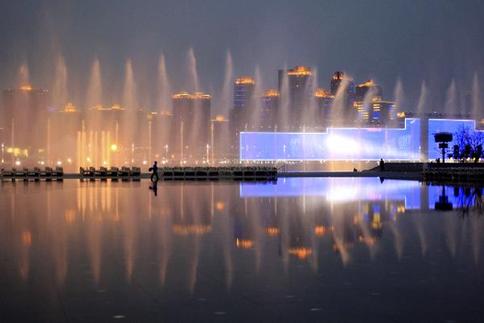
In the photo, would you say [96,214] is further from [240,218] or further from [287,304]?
[287,304]

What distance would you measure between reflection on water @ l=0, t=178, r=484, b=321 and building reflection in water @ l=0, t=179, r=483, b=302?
0.07ft

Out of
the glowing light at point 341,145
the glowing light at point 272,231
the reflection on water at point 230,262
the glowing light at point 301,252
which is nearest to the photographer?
the reflection on water at point 230,262

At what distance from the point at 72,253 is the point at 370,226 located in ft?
17.9

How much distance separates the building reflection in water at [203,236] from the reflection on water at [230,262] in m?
0.02

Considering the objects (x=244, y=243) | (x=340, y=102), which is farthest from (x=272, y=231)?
(x=340, y=102)

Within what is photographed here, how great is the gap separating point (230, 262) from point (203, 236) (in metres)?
2.54

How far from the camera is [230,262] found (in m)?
8.20

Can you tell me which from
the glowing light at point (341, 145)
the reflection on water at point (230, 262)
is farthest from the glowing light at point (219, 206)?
the glowing light at point (341, 145)

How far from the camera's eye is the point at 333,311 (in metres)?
5.75

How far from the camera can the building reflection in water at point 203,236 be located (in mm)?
7715

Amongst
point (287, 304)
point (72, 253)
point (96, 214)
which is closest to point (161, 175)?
point (96, 214)

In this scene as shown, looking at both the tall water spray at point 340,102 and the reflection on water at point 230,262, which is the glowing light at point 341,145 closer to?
the tall water spray at point 340,102

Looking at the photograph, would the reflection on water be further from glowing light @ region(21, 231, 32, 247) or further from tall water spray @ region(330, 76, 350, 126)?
tall water spray @ region(330, 76, 350, 126)

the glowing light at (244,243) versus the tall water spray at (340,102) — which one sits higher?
the tall water spray at (340,102)
